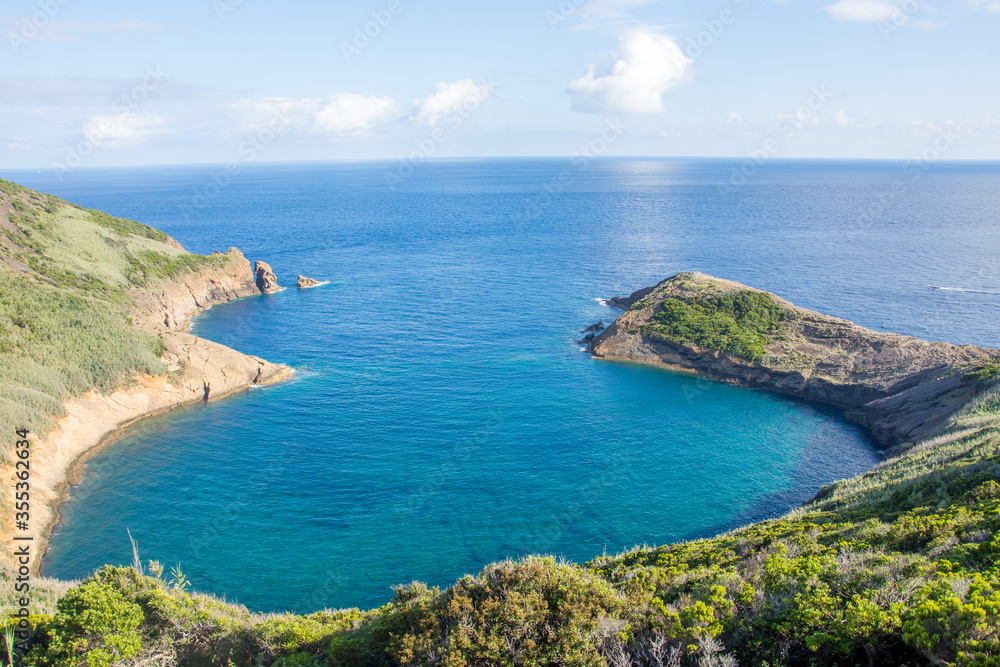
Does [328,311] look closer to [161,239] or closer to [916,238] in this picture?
[161,239]

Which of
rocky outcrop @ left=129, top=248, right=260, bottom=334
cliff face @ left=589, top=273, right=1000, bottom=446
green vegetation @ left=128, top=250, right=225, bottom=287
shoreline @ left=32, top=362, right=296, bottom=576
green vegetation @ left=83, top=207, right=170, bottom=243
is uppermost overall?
green vegetation @ left=83, top=207, right=170, bottom=243

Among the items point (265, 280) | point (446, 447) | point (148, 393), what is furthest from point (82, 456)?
point (265, 280)

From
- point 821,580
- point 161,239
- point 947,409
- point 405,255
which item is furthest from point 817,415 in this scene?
point 161,239

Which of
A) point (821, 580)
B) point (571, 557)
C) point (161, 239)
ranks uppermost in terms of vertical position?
point (161, 239)

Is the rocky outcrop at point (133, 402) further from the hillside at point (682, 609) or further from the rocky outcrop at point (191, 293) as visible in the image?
the hillside at point (682, 609)

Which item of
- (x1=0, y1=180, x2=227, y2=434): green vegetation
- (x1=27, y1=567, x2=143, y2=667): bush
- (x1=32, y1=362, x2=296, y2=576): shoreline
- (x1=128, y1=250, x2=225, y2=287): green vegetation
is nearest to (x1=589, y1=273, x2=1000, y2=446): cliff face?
(x1=32, y1=362, x2=296, y2=576): shoreline

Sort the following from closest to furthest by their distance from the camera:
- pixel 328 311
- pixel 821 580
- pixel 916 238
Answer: pixel 821 580 → pixel 328 311 → pixel 916 238

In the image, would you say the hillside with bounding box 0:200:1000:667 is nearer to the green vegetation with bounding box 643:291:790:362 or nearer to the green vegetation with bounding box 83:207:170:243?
the green vegetation with bounding box 643:291:790:362
